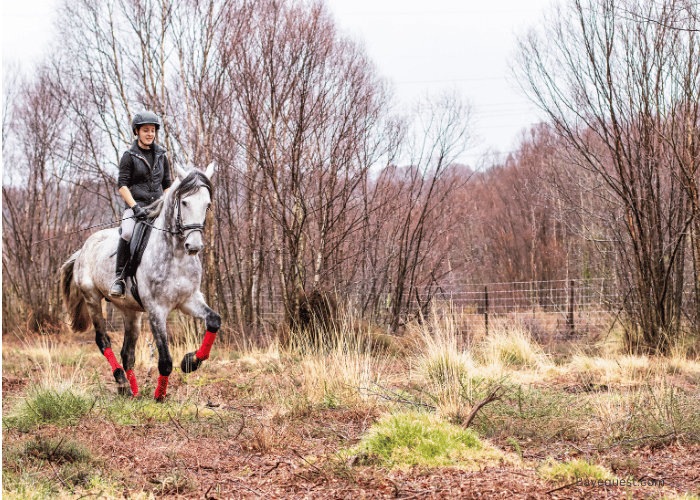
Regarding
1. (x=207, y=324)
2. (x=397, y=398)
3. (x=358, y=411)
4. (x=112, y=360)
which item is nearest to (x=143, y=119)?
(x=207, y=324)

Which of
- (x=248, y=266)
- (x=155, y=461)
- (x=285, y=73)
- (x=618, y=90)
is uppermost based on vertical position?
(x=285, y=73)

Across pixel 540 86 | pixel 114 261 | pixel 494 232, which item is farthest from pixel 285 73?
pixel 494 232

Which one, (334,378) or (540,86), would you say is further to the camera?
(540,86)

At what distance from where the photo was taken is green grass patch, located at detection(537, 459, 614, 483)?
10.7 ft

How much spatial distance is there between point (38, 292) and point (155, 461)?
1402 cm

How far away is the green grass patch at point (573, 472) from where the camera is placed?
10.7ft

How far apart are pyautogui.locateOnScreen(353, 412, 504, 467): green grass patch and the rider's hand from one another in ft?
10.7

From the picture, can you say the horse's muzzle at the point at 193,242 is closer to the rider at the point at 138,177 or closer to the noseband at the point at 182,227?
the noseband at the point at 182,227

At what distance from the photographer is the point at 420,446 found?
3.83 meters

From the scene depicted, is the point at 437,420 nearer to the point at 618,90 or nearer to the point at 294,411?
the point at 294,411

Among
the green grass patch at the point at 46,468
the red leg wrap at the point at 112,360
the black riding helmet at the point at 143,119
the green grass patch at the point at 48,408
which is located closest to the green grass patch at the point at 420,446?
the green grass patch at the point at 46,468

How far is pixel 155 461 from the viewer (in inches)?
151

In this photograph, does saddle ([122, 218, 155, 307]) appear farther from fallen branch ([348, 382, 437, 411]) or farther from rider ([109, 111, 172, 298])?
fallen branch ([348, 382, 437, 411])

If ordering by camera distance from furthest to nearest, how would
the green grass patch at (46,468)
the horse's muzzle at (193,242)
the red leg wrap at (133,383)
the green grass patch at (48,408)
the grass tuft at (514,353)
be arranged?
the grass tuft at (514,353), the red leg wrap at (133,383), the horse's muzzle at (193,242), the green grass patch at (48,408), the green grass patch at (46,468)
